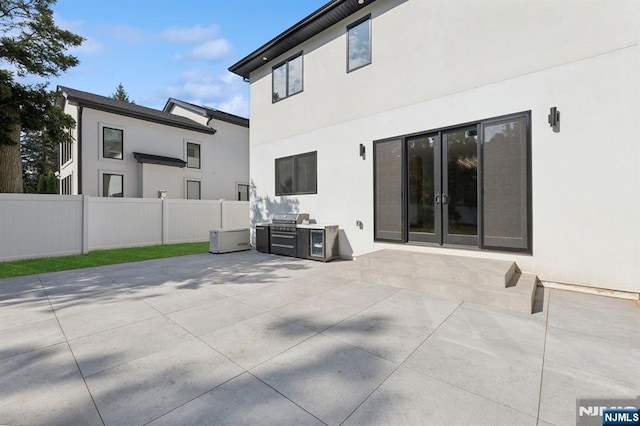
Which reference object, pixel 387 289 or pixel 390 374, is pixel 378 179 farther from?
pixel 390 374

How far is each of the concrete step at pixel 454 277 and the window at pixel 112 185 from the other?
1317cm

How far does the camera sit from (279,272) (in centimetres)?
575

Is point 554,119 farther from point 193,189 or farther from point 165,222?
point 193,189

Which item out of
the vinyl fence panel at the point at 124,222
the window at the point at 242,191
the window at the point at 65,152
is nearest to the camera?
the vinyl fence panel at the point at 124,222

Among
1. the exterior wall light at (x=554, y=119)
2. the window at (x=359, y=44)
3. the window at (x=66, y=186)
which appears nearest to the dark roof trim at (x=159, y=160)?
the window at (x=66, y=186)

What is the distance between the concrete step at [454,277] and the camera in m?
3.65

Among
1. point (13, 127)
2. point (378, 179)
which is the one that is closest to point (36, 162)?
point (13, 127)

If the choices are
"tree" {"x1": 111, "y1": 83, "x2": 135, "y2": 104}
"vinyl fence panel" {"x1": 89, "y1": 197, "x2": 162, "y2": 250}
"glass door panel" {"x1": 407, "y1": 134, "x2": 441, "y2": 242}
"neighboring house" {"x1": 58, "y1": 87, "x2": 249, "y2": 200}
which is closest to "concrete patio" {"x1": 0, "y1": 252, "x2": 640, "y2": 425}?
"glass door panel" {"x1": 407, "y1": 134, "x2": 441, "y2": 242}

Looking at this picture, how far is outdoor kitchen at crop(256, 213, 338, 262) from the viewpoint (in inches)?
268

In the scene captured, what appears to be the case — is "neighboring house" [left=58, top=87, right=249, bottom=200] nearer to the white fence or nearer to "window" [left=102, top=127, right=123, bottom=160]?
"window" [left=102, top=127, right=123, bottom=160]

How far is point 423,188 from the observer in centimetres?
573

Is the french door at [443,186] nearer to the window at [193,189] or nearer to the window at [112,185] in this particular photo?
the window at [193,189]

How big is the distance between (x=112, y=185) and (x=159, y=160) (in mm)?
2383

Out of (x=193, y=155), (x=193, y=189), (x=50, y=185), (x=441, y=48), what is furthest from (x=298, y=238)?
(x=50, y=185)
